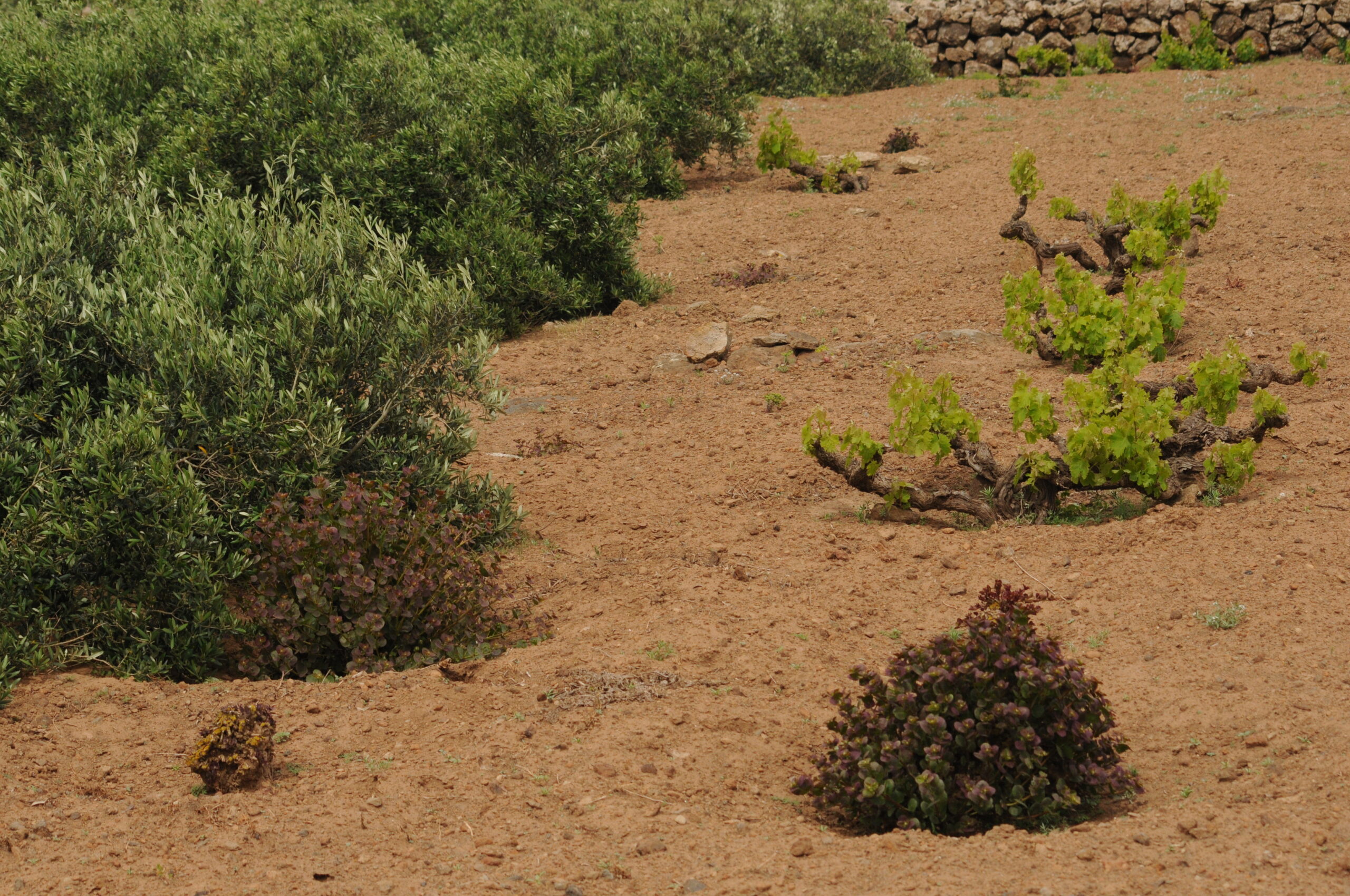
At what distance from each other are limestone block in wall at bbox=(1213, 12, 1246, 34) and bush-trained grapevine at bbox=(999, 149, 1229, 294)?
9307 mm

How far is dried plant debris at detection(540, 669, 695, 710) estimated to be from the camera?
4762 mm

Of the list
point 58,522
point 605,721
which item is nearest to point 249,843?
point 605,721

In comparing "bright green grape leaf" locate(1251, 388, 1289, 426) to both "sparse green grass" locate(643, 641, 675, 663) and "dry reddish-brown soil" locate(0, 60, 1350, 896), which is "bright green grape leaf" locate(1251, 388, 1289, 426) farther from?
"sparse green grass" locate(643, 641, 675, 663)

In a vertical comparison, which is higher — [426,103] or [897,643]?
[426,103]

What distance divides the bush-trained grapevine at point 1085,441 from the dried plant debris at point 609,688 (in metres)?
1.81

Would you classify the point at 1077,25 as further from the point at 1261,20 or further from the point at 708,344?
the point at 708,344

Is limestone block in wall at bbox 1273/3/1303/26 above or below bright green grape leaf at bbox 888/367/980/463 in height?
above

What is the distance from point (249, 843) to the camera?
12.8 feet

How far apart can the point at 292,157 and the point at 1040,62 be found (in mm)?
12117

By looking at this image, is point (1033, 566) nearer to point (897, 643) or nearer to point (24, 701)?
point (897, 643)

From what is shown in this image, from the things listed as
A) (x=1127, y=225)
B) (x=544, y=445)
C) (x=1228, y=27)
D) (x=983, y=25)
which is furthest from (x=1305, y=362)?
(x=983, y=25)

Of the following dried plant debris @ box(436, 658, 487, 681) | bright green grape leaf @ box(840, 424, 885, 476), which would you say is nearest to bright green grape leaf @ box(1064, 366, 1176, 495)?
bright green grape leaf @ box(840, 424, 885, 476)

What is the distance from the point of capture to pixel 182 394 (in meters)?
5.55

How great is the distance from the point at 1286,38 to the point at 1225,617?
15272mm
